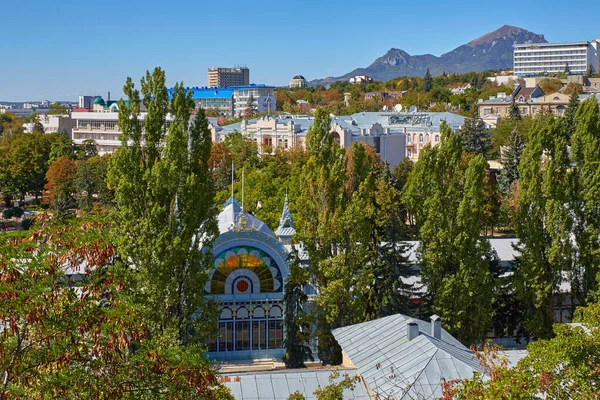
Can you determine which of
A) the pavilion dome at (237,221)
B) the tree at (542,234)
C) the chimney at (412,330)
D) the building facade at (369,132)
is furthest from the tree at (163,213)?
the building facade at (369,132)

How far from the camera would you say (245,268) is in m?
26.2

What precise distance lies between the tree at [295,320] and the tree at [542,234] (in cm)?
682

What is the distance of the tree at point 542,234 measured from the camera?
1017 inches

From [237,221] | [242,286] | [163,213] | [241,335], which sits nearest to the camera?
[163,213]

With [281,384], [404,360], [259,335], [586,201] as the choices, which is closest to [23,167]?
[259,335]

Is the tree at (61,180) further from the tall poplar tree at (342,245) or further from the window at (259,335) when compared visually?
the tall poplar tree at (342,245)

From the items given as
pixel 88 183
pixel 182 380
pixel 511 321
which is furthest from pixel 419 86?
pixel 182 380

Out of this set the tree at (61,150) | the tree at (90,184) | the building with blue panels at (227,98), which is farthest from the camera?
the building with blue panels at (227,98)

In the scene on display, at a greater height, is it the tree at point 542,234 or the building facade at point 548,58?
the building facade at point 548,58

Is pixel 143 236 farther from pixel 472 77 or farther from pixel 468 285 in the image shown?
pixel 472 77

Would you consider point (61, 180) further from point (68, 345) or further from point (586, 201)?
point (68, 345)

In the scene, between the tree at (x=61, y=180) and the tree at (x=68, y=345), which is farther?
the tree at (x=61, y=180)

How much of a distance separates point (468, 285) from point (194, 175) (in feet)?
28.8

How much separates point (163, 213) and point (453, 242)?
8.90m
